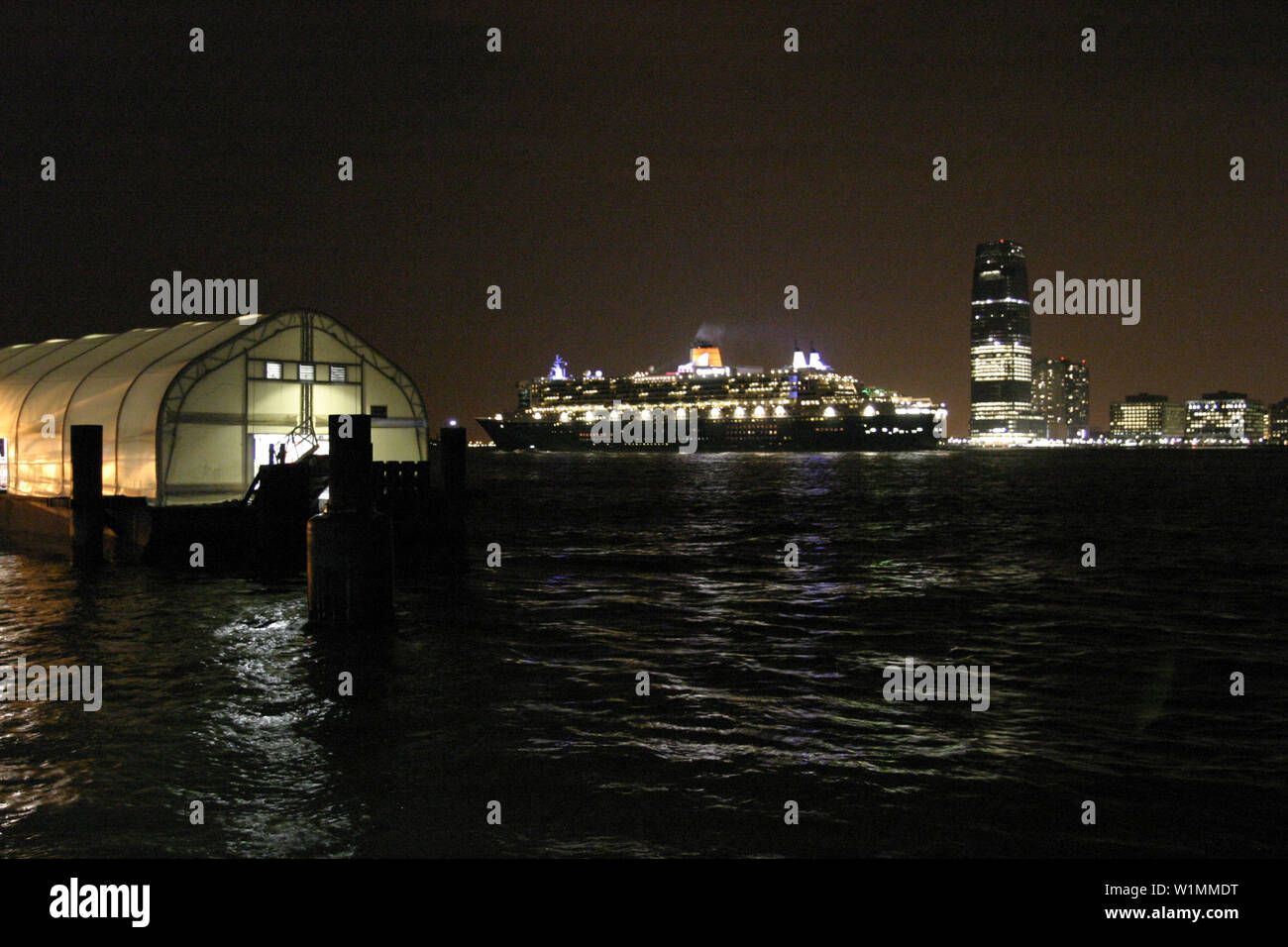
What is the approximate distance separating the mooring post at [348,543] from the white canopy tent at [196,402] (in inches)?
397

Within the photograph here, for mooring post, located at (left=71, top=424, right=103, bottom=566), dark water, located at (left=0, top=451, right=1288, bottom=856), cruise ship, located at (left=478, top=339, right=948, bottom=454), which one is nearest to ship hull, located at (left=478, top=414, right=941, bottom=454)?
cruise ship, located at (left=478, top=339, right=948, bottom=454)

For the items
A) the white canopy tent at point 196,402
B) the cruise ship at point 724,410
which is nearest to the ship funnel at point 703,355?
the cruise ship at point 724,410

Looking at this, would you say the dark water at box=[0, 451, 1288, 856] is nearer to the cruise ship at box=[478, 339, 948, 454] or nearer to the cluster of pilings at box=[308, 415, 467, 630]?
the cluster of pilings at box=[308, 415, 467, 630]

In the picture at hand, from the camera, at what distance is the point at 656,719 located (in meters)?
10.1

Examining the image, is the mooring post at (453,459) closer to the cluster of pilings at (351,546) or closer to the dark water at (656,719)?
the dark water at (656,719)

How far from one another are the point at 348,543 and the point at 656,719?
6059 mm

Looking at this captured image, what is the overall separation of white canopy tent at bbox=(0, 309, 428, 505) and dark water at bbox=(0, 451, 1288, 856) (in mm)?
3115

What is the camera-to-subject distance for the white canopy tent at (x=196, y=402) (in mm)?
23109

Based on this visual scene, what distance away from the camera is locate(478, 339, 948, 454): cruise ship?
149 meters

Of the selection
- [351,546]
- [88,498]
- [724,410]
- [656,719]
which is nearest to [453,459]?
[88,498]
